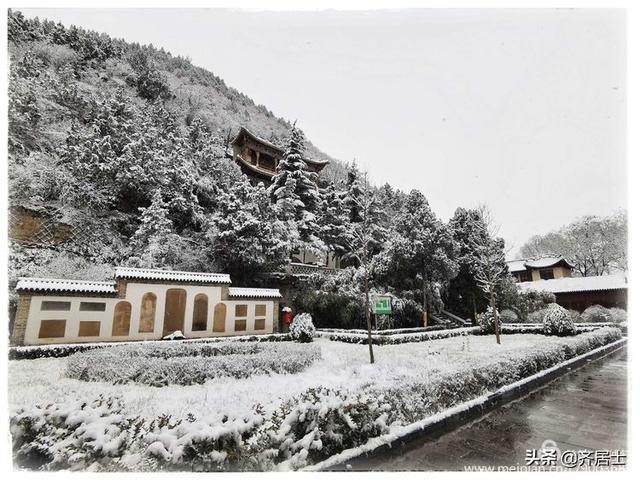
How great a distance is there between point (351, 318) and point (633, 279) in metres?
14.4

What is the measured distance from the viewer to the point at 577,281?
30.0 m

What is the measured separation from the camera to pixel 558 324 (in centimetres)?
1725

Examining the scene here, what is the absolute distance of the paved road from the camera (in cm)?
360

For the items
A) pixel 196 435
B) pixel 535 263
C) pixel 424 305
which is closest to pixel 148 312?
pixel 196 435

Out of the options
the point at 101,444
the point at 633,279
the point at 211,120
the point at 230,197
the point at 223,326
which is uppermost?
the point at 211,120

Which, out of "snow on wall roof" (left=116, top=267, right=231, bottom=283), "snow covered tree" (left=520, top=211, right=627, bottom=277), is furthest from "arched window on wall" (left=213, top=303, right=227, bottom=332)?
"snow covered tree" (left=520, top=211, right=627, bottom=277)

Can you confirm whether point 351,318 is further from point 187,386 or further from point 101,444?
point 101,444

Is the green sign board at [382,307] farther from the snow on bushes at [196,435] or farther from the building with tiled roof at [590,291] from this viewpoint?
the building with tiled roof at [590,291]

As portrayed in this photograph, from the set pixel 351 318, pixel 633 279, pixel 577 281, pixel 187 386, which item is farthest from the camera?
pixel 577 281

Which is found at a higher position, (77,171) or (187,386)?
(77,171)

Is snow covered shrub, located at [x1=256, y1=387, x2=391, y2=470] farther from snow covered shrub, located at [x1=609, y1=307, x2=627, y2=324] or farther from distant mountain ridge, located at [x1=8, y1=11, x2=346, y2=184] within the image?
snow covered shrub, located at [x1=609, y1=307, x2=627, y2=324]

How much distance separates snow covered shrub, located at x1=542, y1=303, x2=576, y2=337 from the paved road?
12.2 meters

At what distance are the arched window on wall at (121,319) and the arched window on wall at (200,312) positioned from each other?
2.47m
